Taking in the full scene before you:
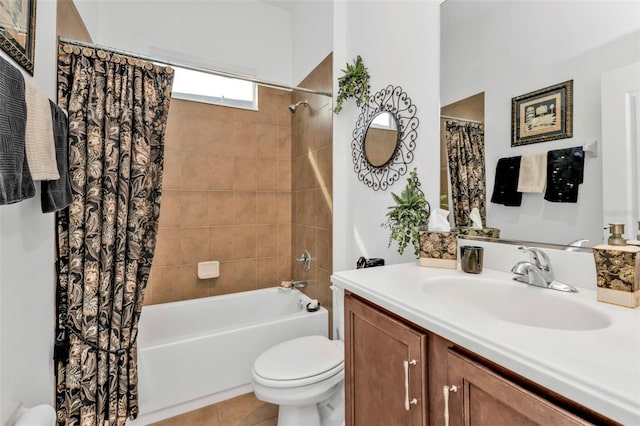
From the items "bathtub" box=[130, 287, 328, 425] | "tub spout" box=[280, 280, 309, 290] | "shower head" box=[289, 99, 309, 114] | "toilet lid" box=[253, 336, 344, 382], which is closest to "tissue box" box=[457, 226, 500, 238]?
"toilet lid" box=[253, 336, 344, 382]

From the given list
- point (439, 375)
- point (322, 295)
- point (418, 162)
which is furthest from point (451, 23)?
point (322, 295)

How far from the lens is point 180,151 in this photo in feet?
7.72

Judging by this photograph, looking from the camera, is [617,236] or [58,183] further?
[58,183]

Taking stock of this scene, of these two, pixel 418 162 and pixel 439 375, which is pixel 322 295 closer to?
A: pixel 418 162

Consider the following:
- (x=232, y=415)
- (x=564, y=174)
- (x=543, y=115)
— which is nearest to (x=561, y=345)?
(x=564, y=174)

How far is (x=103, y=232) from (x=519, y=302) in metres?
1.77

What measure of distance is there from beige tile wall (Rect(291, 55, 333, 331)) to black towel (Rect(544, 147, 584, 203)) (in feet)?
4.22

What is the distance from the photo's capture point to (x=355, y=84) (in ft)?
5.81

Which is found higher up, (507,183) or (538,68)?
(538,68)

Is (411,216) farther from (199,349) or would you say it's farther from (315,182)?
(199,349)

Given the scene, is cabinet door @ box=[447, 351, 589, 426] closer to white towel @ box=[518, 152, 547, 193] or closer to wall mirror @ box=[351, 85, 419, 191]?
white towel @ box=[518, 152, 547, 193]

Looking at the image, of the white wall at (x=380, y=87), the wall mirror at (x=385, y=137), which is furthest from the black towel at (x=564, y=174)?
the wall mirror at (x=385, y=137)

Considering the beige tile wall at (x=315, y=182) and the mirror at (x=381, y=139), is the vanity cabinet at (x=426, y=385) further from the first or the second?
the beige tile wall at (x=315, y=182)

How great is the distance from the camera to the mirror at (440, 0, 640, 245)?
2.75ft
